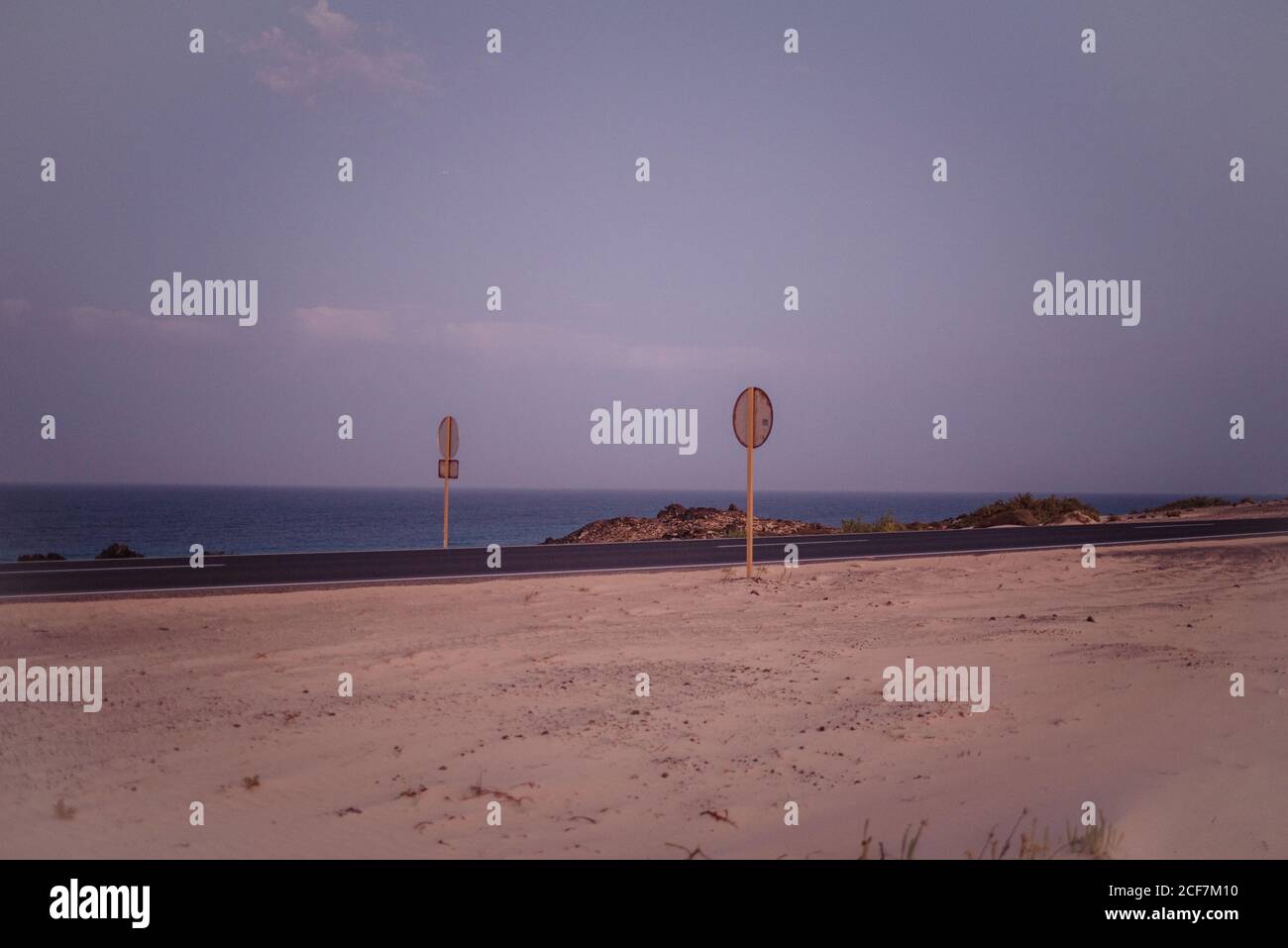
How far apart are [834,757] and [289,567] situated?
49.1 feet

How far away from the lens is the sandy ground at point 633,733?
16.4 feet

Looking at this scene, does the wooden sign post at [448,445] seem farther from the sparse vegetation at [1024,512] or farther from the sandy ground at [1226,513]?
the sandy ground at [1226,513]

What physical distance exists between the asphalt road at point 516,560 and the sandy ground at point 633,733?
4449 mm

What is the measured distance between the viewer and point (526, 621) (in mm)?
11023

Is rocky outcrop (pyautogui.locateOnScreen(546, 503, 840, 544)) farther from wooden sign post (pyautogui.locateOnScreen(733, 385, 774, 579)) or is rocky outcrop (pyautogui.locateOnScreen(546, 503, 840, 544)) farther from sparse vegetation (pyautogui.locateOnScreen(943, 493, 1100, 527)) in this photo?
wooden sign post (pyautogui.locateOnScreen(733, 385, 774, 579))

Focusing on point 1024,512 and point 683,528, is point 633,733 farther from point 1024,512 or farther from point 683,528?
point 1024,512

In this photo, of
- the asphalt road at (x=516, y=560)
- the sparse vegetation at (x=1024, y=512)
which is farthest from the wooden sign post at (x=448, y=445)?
the sparse vegetation at (x=1024, y=512)

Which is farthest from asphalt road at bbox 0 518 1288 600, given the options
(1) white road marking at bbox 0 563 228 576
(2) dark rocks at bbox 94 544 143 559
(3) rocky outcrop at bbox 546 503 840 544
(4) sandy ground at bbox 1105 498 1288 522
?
(4) sandy ground at bbox 1105 498 1288 522

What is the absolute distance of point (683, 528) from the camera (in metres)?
33.6

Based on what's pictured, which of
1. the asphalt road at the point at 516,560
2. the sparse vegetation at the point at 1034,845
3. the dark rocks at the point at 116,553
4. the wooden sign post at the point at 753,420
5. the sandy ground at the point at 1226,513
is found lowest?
the sparse vegetation at the point at 1034,845

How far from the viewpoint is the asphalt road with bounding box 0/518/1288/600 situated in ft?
51.6

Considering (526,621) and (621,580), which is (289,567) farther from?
(526,621)

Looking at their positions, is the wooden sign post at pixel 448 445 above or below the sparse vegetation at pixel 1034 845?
above
